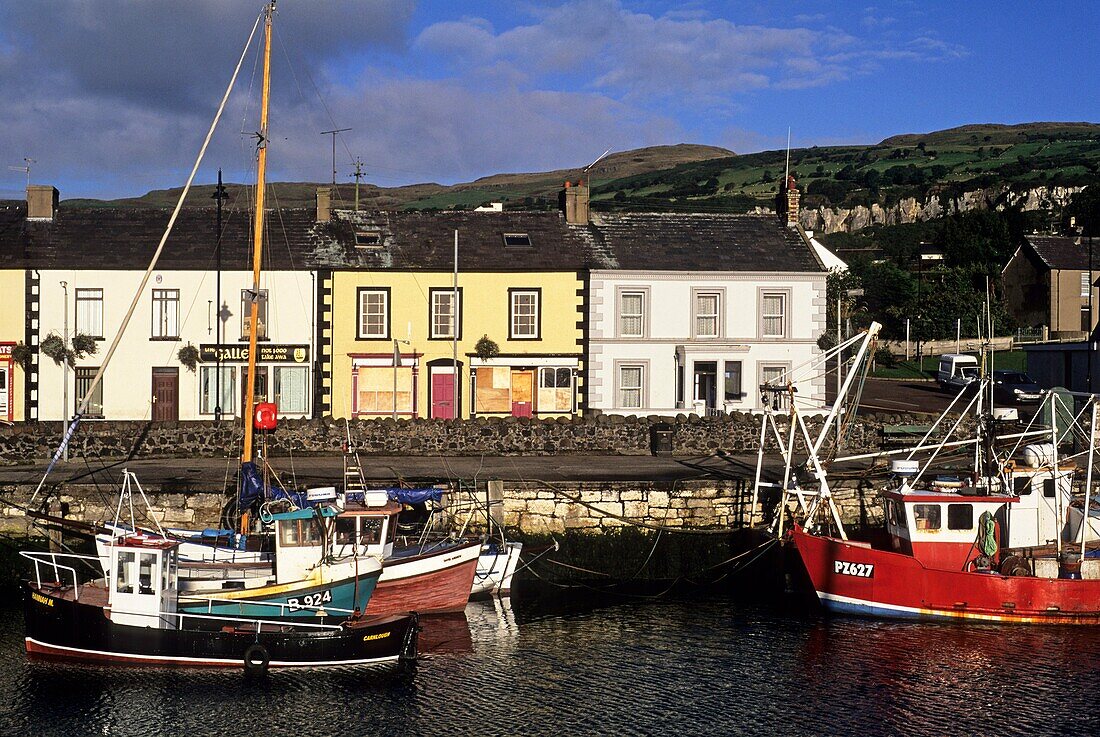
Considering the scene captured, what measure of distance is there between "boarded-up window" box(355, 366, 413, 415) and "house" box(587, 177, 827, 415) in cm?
666

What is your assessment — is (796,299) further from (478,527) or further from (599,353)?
(478,527)

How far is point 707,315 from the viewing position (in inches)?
1748

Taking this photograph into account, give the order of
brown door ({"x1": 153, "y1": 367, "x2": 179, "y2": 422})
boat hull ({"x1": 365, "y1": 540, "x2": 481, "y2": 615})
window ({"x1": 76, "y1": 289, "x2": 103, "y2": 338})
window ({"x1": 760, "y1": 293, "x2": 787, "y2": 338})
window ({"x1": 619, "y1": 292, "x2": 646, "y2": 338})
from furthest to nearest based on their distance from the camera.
→ window ({"x1": 760, "y1": 293, "x2": 787, "y2": 338}) → window ({"x1": 619, "y1": 292, "x2": 646, "y2": 338}) → brown door ({"x1": 153, "y1": 367, "x2": 179, "y2": 422}) → window ({"x1": 76, "y1": 289, "x2": 103, "y2": 338}) → boat hull ({"x1": 365, "y1": 540, "x2": 481, "y2": 615})

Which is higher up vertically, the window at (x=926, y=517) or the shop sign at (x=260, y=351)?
the shop sign at (x=260, y=351)

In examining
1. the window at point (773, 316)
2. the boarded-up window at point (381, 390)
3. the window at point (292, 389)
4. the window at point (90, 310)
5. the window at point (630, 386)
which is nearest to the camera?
the window at point (90, 310)

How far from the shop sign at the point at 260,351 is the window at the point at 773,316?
1668cm

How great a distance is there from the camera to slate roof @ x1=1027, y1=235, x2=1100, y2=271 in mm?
80500

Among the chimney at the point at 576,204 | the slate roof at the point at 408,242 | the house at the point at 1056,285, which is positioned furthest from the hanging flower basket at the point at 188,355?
the house at the point at 1056,285

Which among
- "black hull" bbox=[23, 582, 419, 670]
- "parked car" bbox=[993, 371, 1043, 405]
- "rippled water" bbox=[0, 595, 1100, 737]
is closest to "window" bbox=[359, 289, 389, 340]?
"rippled water" bbox=[0, 595, 1100, 737]

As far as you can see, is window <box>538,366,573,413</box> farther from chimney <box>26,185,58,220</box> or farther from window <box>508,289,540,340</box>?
chimney <box>26,185,58,220</box>

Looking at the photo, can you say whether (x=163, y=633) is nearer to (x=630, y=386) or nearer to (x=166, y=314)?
(x=166, y=314)

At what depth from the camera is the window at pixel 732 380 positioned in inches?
1737

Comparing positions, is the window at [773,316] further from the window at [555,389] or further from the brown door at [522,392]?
the brown door at [522,392]

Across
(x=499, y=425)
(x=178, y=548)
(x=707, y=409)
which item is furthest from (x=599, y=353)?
(x=178, y=548)
